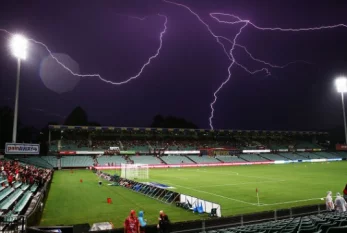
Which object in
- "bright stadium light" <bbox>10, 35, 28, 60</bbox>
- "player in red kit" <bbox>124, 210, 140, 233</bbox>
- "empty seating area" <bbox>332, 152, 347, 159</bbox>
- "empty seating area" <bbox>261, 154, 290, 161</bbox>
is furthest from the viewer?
"empty seating area" <bbox>332, 152, 347, 159</bbox>

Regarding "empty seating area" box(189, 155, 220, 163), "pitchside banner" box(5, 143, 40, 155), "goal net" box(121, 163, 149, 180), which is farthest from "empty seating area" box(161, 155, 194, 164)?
"pitchside banner" box(5, 143, 40, 155)

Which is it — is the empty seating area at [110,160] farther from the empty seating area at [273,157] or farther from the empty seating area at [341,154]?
the empty seating area at [341,154]

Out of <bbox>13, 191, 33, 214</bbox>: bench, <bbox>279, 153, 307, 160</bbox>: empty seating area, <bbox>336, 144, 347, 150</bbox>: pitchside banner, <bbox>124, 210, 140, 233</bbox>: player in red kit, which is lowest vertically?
<bbox>279, 153, 307, 160</bbox>: empty seating area

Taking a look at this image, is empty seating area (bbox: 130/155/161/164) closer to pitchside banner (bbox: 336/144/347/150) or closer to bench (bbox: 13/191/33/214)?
bench (bbox: 13/191/33/214)

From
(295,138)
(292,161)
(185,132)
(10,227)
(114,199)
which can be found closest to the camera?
(10,227)

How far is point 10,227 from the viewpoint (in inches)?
438

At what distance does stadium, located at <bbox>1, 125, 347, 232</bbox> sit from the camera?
15.1 m

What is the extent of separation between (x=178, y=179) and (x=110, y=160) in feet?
101

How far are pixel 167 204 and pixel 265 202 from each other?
7509mm

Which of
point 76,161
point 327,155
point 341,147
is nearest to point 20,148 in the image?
point 76,161

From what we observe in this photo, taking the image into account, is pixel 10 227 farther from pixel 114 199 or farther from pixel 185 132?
pixel 185 132

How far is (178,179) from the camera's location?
38625mm

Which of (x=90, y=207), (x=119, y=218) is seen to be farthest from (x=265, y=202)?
(x=90, y=207)

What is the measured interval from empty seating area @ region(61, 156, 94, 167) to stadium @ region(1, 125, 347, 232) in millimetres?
218
